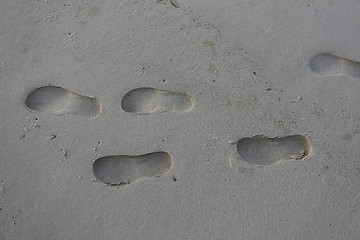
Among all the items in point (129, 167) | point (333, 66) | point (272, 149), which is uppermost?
point (333, 66)

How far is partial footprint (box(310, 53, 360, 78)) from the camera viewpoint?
2105 mm

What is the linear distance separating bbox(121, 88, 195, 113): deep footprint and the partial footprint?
0.58 m

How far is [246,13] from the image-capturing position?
218 cm

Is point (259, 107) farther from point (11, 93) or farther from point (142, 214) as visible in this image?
point (11, 93)

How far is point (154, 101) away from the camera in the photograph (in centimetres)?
200

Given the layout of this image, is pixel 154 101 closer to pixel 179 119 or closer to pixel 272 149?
pixel 179 119

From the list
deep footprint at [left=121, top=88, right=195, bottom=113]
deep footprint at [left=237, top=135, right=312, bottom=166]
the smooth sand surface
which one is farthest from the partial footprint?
deep footprint at [left=121, top=88, right=195, bottom=113]

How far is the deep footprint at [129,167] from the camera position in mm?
1857

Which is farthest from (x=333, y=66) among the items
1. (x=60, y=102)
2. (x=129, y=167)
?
(x=60, y=102)

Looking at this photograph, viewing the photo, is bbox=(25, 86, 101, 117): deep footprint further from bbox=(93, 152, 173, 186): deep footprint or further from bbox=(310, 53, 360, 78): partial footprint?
bbox=(310, 53, 360, 78): partial footprint

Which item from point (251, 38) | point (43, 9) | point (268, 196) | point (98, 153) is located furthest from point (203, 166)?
point (43, 9)

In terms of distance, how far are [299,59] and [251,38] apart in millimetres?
230

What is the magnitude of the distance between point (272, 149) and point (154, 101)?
524 millimetres

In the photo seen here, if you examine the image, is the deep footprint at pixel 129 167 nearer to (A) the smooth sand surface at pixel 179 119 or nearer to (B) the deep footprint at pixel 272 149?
(A) the smooth sand surface at pixel 179 119
